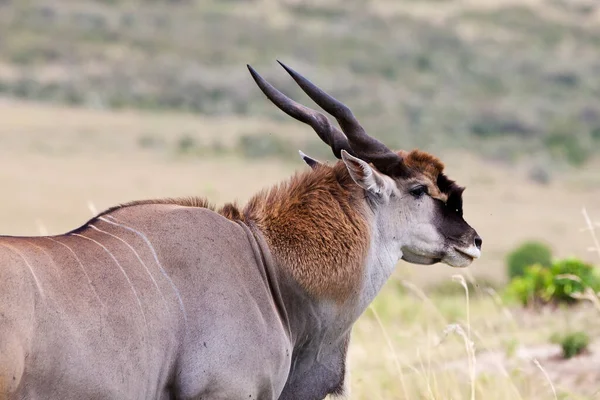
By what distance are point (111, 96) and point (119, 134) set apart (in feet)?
24.1

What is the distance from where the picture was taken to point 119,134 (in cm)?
3139

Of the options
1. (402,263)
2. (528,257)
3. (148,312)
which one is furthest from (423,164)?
(528,257)

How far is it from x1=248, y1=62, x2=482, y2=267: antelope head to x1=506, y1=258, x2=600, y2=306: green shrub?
15.1 ft

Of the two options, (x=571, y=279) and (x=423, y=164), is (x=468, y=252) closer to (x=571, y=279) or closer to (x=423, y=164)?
(x=423, y=164)

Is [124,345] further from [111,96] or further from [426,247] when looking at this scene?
[111,96]

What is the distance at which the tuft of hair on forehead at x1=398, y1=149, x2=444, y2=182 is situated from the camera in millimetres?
5379

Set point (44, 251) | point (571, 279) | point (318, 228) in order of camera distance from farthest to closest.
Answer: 1. point (571, 279)
2. point (318, 228)
3. point (44, 251)

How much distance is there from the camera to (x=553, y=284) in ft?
33.7

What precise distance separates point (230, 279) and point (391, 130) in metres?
30.9

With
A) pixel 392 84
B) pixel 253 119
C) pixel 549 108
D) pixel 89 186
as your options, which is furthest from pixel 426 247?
pixel 392 84

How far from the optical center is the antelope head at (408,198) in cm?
521

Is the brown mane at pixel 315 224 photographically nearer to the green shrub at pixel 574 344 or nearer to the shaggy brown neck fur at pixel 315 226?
the shaggy brown neck fur at pixel 315 226

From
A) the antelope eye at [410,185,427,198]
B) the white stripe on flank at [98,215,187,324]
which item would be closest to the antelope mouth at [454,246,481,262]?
the antelope eye at [410,185,427,198]

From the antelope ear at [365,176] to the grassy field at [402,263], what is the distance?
793 mm
